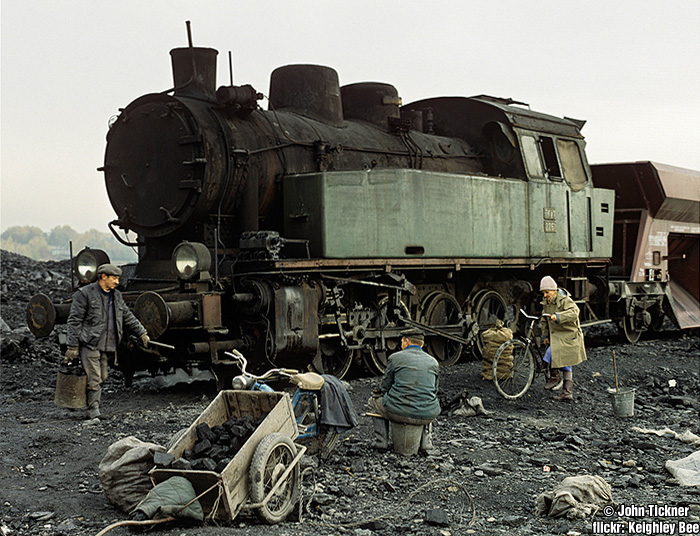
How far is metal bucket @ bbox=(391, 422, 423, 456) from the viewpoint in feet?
18.9

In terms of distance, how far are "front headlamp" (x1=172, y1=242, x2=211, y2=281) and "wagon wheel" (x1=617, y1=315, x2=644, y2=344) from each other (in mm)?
8254

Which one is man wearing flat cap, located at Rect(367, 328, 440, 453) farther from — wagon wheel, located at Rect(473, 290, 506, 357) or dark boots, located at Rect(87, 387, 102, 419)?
wagon wheel, located at Rect(473, 290, 506, 357)

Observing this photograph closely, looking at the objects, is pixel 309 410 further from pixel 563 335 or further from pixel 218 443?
pixel 563 335

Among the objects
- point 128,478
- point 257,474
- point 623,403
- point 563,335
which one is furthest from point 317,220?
point 257,474

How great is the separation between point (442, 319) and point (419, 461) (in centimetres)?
427

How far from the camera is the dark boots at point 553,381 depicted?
8.52 metres

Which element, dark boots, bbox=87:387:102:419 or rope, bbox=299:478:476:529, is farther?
dark boots, bbox=87:387:102:419

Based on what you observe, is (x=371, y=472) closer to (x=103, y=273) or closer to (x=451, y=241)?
(x=103, y=273)

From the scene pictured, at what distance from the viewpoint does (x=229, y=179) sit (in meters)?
7.86

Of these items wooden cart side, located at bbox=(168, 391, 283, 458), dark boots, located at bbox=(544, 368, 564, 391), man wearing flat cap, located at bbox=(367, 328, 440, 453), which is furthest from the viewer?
dark boots, located at bbox=(544, 368, 564, 391)

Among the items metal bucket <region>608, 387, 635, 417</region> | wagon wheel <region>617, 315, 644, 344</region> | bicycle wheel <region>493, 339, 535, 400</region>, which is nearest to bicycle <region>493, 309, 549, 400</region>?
bicycle wheel <region>493, 339, 535, 400</region>

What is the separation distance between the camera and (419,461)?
5.67 meters

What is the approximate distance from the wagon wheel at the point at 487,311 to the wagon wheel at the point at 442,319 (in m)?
0.35

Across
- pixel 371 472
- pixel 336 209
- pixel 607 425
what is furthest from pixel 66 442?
pixel 607 425
